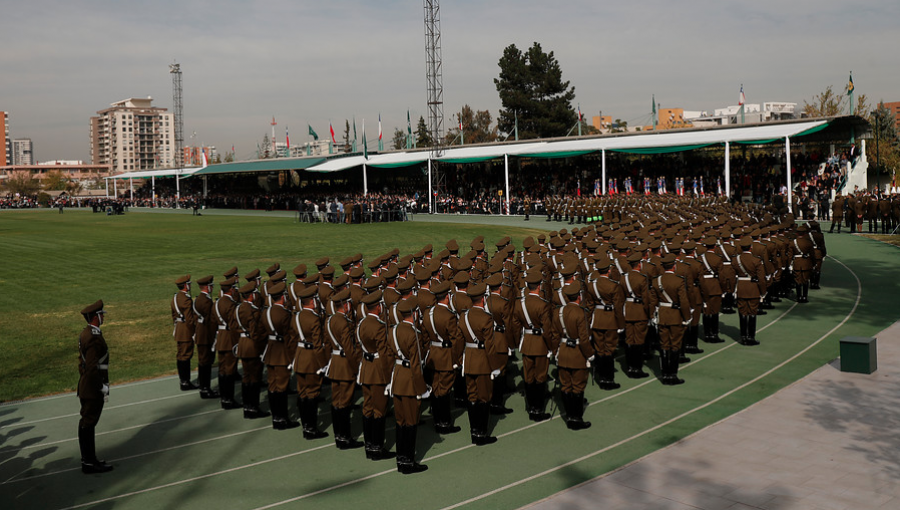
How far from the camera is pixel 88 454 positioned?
7.50 metres

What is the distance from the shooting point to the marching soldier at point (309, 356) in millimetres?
8180

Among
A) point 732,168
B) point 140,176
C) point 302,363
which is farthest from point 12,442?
point 140,176

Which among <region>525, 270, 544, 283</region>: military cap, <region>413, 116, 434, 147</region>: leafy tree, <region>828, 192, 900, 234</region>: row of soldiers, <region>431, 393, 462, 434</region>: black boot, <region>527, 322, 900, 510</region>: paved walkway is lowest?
<region>527, 322, 900, 510</region>: paved walkway

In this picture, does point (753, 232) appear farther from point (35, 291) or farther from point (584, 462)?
point (35, 291)

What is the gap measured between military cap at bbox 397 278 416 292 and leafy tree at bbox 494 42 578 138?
6995 centimetres

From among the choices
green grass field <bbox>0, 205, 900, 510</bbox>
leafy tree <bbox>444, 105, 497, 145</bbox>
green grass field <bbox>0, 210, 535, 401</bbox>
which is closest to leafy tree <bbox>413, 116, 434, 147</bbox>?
leafy tree <bbox>444, 105, 497, 145</bbox>

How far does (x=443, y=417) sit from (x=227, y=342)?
3.04 metres

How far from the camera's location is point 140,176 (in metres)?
83.0

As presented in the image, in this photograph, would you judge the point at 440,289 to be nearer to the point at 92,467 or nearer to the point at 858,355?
the point at 92,467

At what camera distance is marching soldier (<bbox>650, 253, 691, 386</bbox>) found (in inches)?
395

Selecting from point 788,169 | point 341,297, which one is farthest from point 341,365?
point 788,169

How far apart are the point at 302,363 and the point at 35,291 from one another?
45.3ft

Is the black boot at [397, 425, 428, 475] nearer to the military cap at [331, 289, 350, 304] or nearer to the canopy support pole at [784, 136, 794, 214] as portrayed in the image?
the military cap at [331, 289, 350, 304]

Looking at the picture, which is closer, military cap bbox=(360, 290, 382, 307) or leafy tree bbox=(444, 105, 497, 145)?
military cap bbox=(360, 290, 382, 307)
